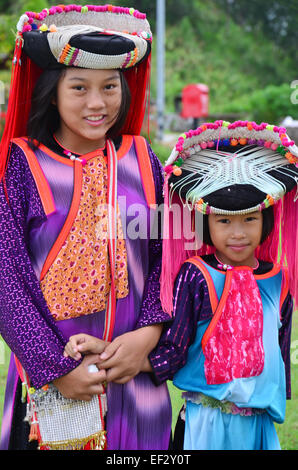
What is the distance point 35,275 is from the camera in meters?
1.85

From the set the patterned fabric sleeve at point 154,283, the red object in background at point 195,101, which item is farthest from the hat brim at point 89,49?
the red object in background at point 195,101

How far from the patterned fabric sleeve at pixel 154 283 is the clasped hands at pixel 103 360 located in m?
0.04

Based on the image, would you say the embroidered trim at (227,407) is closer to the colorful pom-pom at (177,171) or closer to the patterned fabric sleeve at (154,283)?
the patterned fabric sleeve at (154,283)

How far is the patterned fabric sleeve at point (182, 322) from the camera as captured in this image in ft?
6.46

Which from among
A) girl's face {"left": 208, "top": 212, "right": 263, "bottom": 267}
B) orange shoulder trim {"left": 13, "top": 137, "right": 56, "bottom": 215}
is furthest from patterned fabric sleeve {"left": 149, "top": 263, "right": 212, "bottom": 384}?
orange shoulder trim {"left": 13, "top": 137, "right": 56, "bottom": 215}

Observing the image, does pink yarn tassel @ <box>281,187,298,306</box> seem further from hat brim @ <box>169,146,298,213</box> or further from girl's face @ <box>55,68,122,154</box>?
girl's face @ <box>55,68,122,154</box>

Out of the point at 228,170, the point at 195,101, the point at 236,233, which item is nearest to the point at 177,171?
the point at 228,170

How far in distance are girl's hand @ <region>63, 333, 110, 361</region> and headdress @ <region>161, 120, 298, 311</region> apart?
0.27 m

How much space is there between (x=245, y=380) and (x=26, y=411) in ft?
2.34

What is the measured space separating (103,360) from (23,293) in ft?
1.03

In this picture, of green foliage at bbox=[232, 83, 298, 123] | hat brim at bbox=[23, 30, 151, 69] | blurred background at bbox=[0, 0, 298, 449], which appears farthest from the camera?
blurred background at bbox=[0, 0, 298, 449]

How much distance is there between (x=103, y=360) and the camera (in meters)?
1.86

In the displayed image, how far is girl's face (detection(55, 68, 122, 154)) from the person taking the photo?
5.99ft

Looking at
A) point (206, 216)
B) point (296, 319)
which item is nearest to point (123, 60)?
point (206, 216)
